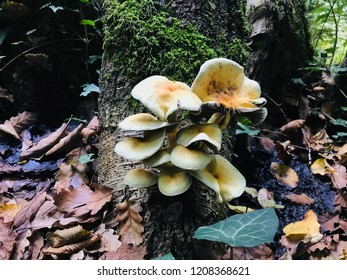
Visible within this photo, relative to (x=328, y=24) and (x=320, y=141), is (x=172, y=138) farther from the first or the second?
(x=328, y=24)

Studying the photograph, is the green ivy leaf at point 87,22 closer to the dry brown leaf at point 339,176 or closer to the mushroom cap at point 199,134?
the mushroom cap at point 199,134

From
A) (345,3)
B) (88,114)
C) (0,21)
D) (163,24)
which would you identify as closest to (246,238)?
(163,24)

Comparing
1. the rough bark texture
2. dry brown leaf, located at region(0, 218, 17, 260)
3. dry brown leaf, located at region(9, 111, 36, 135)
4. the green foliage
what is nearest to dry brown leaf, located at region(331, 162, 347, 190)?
the rough bark texture

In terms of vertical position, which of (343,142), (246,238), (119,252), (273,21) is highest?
(273,21)

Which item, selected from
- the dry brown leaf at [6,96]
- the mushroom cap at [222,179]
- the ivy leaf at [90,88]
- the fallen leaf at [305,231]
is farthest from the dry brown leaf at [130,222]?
the dry brown leaf at [6,96]

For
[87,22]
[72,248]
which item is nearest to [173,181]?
[72,248]

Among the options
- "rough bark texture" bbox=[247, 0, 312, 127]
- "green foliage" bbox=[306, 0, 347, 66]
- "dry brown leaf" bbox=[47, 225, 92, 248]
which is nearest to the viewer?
"dry brown leaf" bbox=[47, 225, 92, 248]

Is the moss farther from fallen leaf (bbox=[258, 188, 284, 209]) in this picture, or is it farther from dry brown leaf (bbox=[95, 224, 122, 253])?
fallen leaf (bbox=[258, 188, 284, 209])
